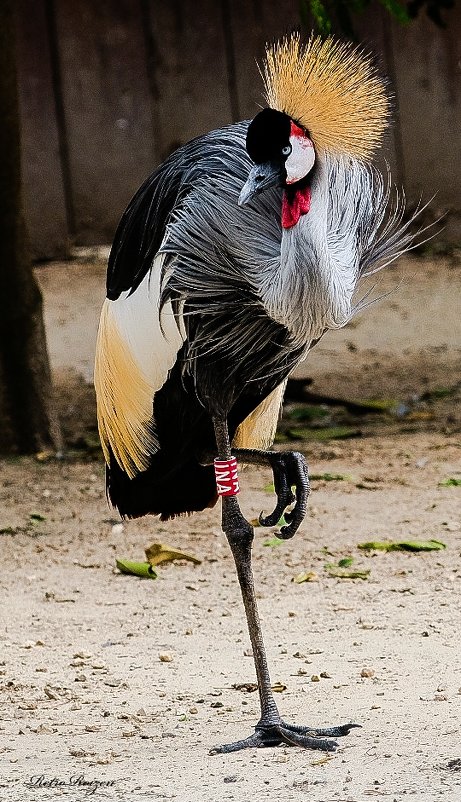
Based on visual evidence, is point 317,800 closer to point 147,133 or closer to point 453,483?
point 453,483

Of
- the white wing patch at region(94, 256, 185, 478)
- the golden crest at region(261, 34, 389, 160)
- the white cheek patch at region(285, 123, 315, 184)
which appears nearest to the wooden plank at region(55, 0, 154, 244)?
the white wing patch at region(94, 256, 185, 478)

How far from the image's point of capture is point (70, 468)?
6.04 m

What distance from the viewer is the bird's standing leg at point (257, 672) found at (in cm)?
332

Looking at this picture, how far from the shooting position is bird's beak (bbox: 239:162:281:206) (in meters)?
3.17

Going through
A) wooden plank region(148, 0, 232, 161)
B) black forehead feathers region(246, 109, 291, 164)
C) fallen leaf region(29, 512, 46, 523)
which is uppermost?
wooden plank region(148, 0, 232, 161)

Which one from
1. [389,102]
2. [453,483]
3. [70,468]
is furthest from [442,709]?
[70,468]

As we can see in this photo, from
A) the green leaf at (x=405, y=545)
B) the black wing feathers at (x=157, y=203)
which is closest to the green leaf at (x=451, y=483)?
the green leaf at (x=405, y=545)

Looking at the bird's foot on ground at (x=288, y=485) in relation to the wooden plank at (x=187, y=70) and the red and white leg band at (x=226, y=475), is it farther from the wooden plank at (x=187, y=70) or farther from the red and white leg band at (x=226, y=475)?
the wooden plank at (x=187, y=70)

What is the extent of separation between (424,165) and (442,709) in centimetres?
713

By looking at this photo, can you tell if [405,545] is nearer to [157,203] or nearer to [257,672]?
[257,672]

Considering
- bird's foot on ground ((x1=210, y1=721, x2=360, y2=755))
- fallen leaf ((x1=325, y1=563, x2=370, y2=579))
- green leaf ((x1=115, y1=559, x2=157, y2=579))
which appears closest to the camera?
bird's foot on ground ((x1=210, y1=721, x2=360, y2=755))

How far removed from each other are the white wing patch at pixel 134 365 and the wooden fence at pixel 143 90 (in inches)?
240

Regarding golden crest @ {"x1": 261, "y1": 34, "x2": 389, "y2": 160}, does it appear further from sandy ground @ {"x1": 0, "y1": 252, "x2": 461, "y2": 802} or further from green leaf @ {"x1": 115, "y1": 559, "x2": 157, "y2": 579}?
green leaf @ {"x1": 115, "y1": 559, "x2": 157, "y2": 579}

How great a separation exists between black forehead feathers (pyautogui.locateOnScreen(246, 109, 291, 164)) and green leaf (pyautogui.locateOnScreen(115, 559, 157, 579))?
2.03 metres
